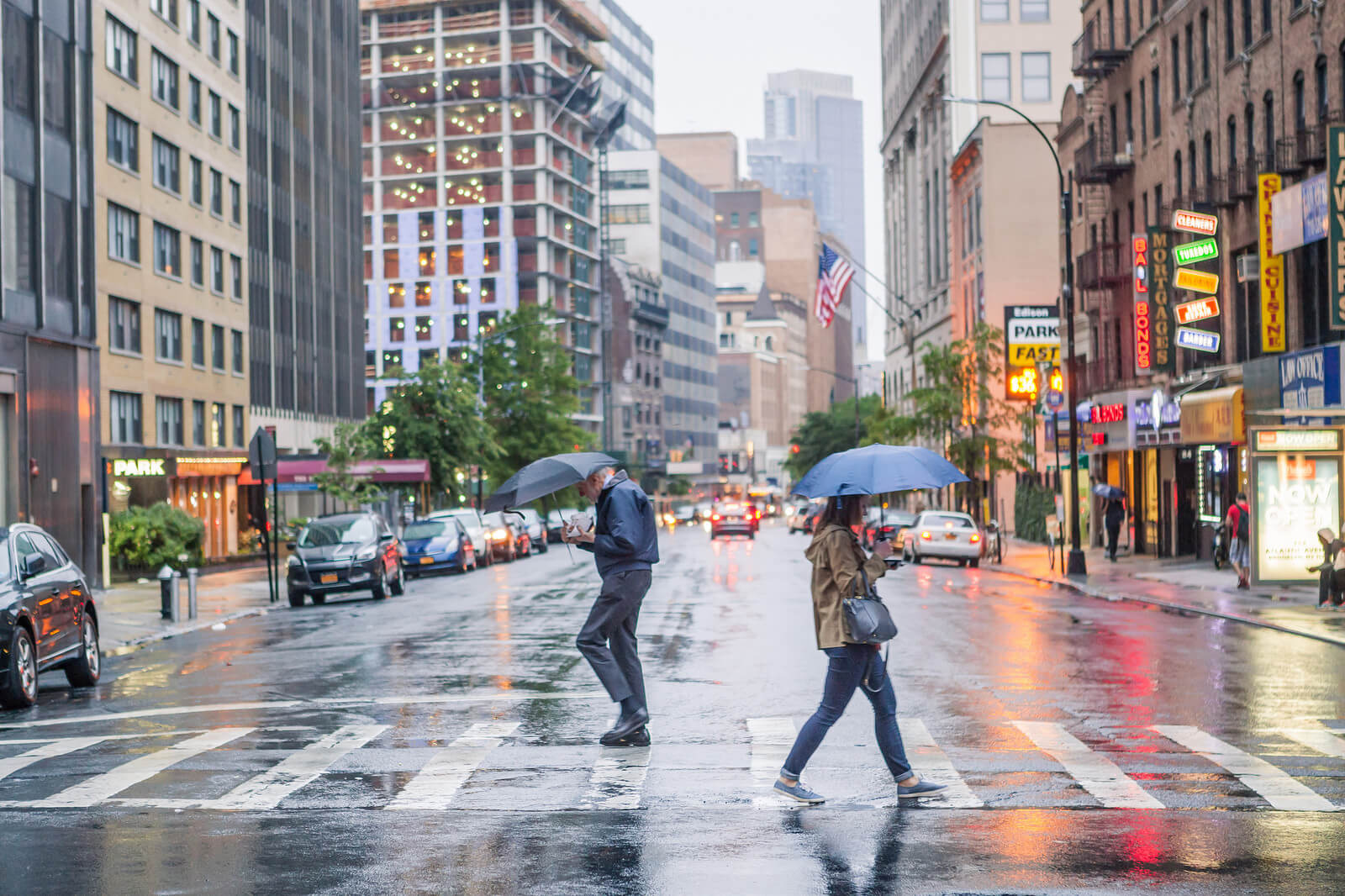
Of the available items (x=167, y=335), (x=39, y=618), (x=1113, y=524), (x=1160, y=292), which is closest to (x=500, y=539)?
A: (x=167, y=335)

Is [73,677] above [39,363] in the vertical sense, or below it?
below

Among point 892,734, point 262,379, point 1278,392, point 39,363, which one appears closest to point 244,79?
point 262,379

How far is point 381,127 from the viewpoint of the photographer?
5113 inches

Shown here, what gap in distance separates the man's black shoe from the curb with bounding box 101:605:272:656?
12.5 meters

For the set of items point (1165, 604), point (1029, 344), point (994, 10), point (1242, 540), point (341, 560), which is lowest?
point (1165, 604)

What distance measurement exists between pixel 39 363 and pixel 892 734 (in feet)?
99.5

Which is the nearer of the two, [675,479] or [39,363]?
[39,363]

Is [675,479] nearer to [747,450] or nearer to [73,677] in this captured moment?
[747,450]

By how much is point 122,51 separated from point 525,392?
36362 mm

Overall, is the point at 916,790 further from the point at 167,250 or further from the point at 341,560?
the point at 167,250

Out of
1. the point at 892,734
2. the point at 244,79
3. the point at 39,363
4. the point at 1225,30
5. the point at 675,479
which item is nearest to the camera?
the point at 892,734

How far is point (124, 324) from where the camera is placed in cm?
5128

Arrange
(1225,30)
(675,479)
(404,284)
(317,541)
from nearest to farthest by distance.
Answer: (317,541) → (1225,30) → (404,284) → (675,479)

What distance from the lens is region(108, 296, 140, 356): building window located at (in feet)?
165
